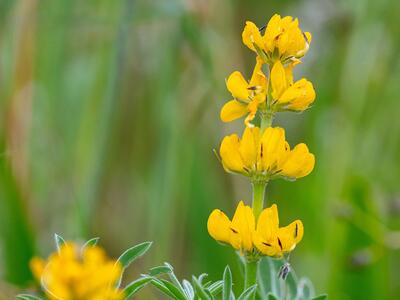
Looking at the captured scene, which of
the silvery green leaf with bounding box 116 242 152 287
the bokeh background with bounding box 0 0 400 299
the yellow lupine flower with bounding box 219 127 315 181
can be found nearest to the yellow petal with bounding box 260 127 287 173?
the yellow lupine flower with bounding box 219 127 315 181

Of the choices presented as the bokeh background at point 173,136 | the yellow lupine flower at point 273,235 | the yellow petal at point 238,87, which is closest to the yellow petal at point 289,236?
the yellow lupine flower at point 273,235

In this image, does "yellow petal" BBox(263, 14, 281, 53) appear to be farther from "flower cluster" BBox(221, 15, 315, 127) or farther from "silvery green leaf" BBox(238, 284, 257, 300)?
"silvery green leaf" BBox(238, 284, 257, 300)

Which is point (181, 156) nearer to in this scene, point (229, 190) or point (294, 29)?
point (229, 190)

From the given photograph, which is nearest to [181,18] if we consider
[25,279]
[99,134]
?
[99,134]

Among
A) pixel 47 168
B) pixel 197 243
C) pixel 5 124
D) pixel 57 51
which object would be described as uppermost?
pixel 57 51

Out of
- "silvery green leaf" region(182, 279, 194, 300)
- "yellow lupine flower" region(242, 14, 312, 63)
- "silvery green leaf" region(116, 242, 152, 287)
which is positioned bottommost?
"silvery green leaf" region(182, 279, 194, 300)

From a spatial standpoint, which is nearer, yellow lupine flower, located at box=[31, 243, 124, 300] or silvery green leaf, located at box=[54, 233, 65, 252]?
yellow lupine flower, located at box=[31, 243, 124, 300]

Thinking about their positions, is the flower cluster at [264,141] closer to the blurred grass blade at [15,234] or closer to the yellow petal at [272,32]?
the yellow petal at [272,32]

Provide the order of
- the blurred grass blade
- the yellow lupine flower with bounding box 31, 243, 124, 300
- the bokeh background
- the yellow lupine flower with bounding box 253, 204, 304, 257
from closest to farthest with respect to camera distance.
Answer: the yellow lupine flower with bounding box 31, 243, 124, 300 → the yellow lupine flower with bounding box 253, 204, 304, 257 → the blurred grass blade → the bokeh background
